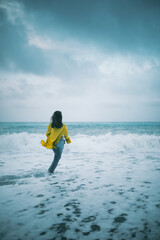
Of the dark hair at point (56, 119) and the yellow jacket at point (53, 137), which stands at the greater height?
the dark hair at point (56, 119)

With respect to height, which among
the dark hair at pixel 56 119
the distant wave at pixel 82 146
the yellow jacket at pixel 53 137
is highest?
the dark hair at pixel 56 119

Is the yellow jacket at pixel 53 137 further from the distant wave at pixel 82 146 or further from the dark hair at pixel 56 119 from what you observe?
the distant wave at pixel 82 146

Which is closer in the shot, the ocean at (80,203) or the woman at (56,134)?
the ocean at (80,203)

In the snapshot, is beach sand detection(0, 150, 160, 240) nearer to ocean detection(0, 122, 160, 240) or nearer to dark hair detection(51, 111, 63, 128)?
ocean detection(0, 122, 160, 240)

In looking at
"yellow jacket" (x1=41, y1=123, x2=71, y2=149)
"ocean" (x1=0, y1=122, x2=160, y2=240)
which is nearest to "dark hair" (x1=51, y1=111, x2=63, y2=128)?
"yellow jacket" (x1=41, y1=123, x2=71, y2=149)

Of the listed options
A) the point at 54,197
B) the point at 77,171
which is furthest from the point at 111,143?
the point at 54,197

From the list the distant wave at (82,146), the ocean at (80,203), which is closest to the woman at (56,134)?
the ocean at (80,203)

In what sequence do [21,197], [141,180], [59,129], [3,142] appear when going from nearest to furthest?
[21,197], [141,180], [59,129], [3,142]

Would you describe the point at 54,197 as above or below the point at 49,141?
below

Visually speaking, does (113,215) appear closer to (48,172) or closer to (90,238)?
(90,238)

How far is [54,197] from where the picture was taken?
118 inches

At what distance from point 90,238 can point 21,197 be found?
1828 mm

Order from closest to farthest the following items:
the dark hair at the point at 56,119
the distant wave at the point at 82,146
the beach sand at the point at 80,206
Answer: the beach sand at the point at 80,206 < the dark hair at the point at 56,119 < the distant wave at the point at 82,146

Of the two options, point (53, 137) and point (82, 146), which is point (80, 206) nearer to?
point (53, 137)
